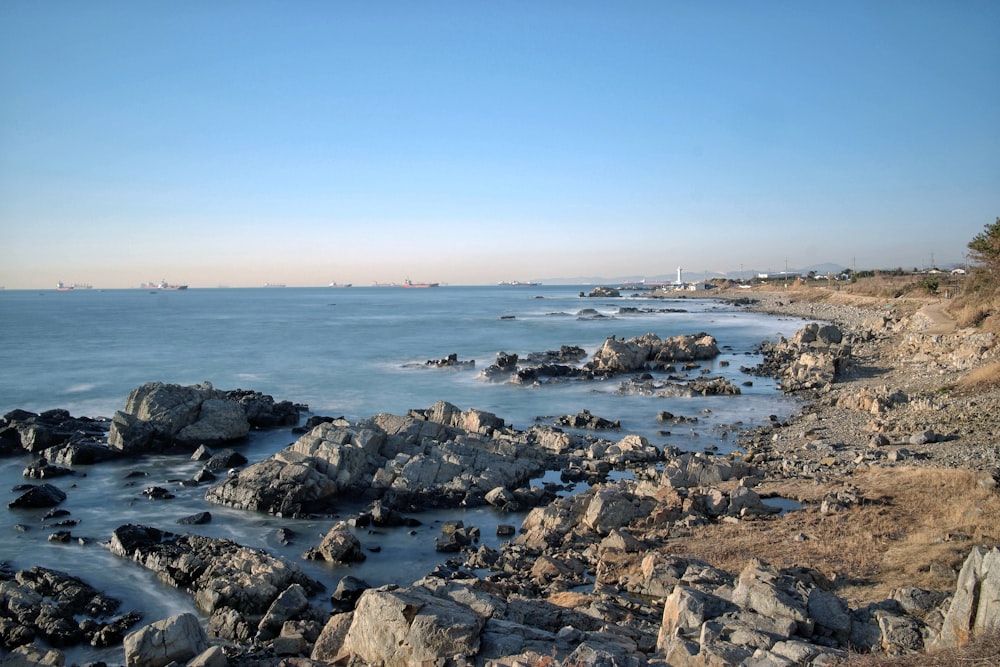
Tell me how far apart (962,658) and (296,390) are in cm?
3855

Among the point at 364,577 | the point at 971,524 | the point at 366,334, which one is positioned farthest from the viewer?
the point at 366,334

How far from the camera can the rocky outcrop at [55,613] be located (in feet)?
39.5

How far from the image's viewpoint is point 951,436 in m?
20.2

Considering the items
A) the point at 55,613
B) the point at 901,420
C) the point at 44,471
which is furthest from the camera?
the point at 901,420

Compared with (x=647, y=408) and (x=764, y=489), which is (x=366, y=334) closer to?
(x=647, y=408)

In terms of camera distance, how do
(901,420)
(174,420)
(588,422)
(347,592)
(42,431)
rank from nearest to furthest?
(347,592)
(901,420)
(42,431)
(174,420)
(588,422)

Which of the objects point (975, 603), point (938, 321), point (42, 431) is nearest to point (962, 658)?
point (975, 603)

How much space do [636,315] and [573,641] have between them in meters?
100

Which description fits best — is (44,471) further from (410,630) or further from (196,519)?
(410,630)

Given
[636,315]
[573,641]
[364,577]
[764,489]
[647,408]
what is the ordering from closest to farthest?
[573,641], [364,577], [764,489], [647,408], [636,315]

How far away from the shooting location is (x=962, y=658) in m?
6.18

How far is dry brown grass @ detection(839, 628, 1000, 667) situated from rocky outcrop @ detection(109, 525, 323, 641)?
954 cm

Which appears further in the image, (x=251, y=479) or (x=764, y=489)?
(x=251, y=479)

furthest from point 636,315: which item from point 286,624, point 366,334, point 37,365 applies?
point 286,624
